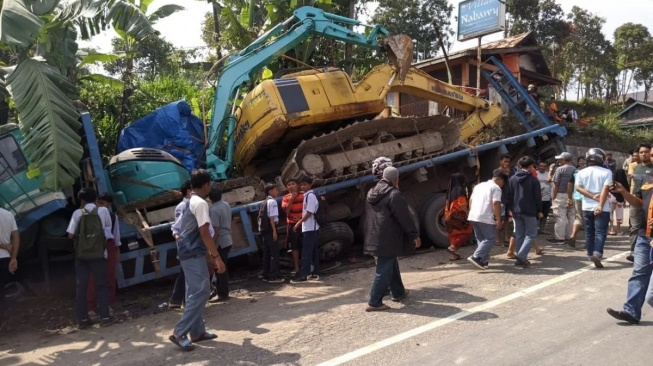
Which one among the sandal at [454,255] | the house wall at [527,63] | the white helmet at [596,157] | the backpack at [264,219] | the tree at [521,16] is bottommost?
the sandal at [454,255]

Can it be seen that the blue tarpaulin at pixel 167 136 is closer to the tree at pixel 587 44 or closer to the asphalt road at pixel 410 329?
the asphalt road at pixel 410 329

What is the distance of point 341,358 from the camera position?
186 inches

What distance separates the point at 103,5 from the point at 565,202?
26.9 ft

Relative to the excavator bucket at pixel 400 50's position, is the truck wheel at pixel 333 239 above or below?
below

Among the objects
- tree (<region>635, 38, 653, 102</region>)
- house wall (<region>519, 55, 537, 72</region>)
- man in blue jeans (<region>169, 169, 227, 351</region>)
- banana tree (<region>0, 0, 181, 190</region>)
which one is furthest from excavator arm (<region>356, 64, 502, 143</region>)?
tree (<region>635, 38, 653, 102</region>)

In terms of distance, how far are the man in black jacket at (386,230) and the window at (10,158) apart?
4.61 metres

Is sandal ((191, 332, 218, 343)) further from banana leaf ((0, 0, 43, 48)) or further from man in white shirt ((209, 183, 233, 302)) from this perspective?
banana leaf ((0, 0, 43, 48))

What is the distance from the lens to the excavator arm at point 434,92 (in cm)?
969

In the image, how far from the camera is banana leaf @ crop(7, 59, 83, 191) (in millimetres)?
6156

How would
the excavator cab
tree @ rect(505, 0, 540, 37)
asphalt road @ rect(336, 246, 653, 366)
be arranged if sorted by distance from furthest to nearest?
1. tree @ rect(505, 0, 540, 37)
2. the excavator cab
3. asphalt road @ rect(336, 246, 653, 366)

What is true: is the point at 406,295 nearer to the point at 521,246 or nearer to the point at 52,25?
the point at 521,246

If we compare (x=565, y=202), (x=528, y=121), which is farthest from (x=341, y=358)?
(x=528, y=121)

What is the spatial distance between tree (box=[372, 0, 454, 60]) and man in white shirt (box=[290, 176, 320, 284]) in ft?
83.0

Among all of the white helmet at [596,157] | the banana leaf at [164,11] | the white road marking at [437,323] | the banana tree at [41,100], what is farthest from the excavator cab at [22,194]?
the white helmet at [596,157]
